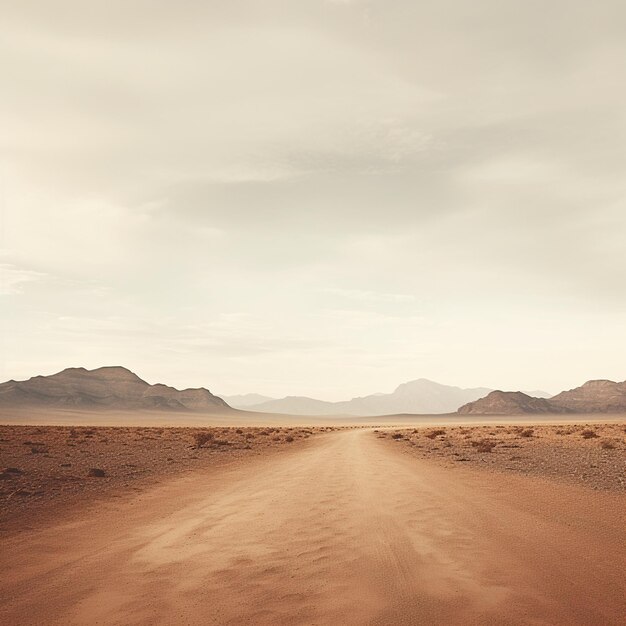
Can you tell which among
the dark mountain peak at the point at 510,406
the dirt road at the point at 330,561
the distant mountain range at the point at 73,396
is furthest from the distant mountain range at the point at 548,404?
the dirt road at the point at 330,561

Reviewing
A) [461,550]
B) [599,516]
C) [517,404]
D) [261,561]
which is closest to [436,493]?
[599,516]

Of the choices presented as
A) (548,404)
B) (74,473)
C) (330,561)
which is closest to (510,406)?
(548,404)

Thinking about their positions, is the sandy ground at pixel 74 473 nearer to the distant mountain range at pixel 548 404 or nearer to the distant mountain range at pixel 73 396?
the distant mountain range at pixel 73 396

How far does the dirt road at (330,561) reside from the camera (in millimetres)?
4867

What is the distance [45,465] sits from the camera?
56.2 ft

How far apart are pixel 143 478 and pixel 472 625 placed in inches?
518

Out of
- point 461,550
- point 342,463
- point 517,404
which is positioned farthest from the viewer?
point 517,404

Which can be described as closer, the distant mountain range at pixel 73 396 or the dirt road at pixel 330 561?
the dirt road at pixel 330 561

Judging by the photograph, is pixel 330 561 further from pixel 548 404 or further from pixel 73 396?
pixel 548 404

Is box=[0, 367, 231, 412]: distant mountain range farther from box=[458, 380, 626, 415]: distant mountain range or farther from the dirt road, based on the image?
the dirt road

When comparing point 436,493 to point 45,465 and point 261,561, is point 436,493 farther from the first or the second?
point 45,465

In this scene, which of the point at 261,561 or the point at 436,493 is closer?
the point at 261,561

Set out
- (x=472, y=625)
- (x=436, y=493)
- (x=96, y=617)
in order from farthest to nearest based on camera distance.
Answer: (x=436, y=493) → (x=96, y=617) → (x=472, y=625)

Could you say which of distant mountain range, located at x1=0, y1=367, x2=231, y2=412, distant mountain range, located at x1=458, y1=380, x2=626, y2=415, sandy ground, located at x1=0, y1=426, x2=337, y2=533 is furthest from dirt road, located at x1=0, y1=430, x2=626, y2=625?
distant mountain range, located at x1=458, y1=380, x2=626, y2=415
